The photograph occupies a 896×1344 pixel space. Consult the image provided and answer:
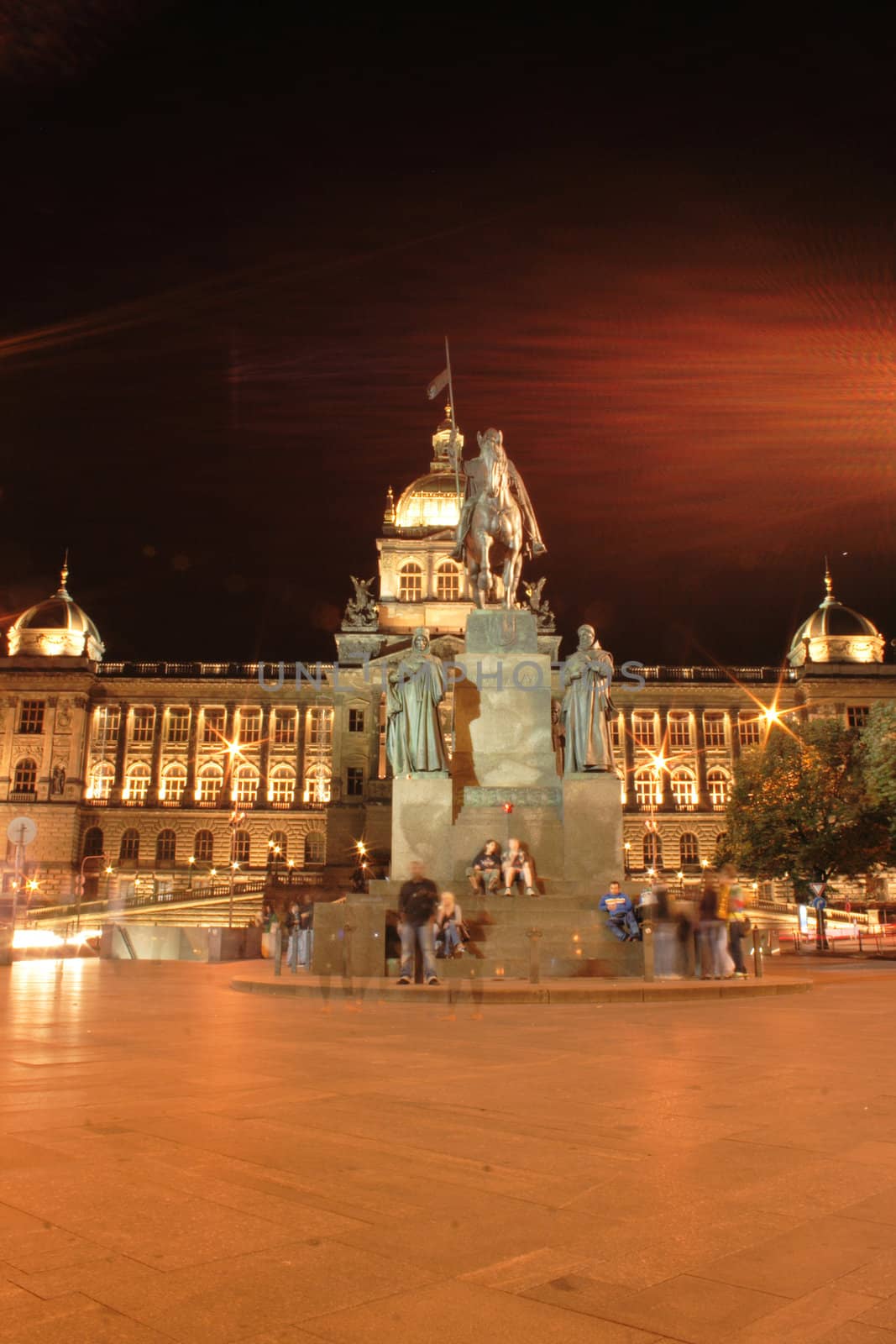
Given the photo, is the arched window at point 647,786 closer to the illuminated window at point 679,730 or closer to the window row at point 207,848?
the illuminated window at point 679,730

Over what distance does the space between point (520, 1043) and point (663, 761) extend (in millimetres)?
76480

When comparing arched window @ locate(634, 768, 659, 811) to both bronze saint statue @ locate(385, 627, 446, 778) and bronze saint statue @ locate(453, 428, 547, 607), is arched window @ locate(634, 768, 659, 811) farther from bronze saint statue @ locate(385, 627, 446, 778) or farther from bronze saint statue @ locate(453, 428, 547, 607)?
bronze saint statue @ locate(385, 627, 446, 778)

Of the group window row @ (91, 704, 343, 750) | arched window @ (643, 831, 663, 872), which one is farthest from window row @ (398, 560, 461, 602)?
arched window @ (643, 831, 663, 872)

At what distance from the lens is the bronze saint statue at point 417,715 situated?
62.2 ft

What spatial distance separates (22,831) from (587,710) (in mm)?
11153

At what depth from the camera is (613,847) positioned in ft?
61.4

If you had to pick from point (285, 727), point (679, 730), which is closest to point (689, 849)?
point (679, 730)

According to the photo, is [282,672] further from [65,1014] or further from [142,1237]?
[142,1237]

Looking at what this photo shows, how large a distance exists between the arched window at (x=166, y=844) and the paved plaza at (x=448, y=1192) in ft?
243

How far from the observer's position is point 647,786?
3332 inches

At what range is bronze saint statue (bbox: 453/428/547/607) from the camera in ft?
68.6

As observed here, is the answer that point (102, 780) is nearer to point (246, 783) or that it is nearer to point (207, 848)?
point (207, 848)

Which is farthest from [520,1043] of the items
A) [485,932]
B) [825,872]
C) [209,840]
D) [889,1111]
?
[209,840]

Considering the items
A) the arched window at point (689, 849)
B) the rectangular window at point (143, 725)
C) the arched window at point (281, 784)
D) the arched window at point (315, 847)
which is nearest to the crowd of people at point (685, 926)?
the arched window at point (315, 847)
